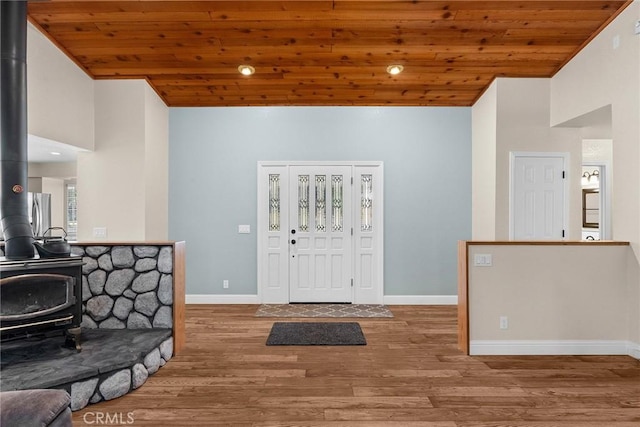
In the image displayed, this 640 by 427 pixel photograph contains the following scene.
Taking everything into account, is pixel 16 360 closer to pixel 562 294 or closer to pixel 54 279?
pixel 54 279

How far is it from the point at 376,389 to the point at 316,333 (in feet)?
4.29

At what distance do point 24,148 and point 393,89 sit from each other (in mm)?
3990

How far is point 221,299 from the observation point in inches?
202

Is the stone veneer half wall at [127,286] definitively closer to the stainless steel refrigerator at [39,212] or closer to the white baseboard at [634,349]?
the stainless steel refrigerator at [39,212]

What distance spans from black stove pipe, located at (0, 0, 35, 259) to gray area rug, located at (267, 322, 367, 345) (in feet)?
7.56

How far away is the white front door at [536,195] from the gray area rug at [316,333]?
91.5 inches

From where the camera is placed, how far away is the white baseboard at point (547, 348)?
3.25 m

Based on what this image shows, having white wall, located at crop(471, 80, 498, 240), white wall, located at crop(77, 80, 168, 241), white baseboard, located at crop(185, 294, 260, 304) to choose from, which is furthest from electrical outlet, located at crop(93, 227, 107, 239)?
white wall, located at crop(471, 80, 498, 240)

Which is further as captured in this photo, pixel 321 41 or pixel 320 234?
pixel 320 234

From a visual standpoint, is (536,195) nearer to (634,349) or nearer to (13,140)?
(634,349)

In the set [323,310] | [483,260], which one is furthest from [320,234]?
[483,260]

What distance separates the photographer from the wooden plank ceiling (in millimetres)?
3268

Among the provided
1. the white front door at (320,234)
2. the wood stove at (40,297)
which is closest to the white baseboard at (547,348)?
the white front door at (320,234)

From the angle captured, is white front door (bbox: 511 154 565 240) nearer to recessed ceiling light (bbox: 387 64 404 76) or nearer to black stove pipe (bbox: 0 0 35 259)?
recessed ceiling light (bbox: 387 64 404 76)
